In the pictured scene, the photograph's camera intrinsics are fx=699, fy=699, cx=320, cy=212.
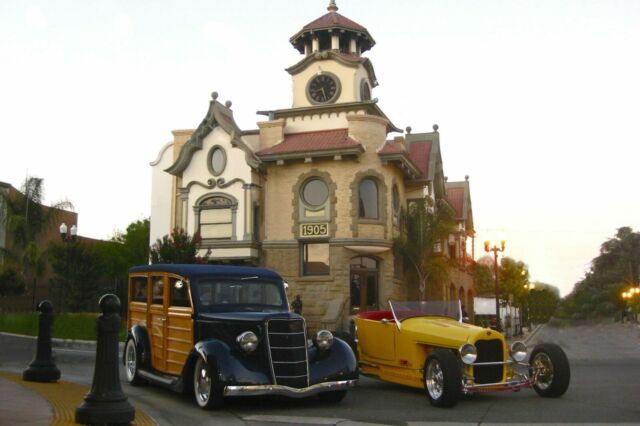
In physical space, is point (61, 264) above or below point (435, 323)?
above

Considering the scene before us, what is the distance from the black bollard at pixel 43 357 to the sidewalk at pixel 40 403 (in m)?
0.18

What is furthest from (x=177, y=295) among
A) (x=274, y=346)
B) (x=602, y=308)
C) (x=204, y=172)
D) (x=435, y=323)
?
(x=602, y=308)

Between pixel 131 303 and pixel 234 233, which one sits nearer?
pixel 131 303

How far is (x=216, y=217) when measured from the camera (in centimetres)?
3178

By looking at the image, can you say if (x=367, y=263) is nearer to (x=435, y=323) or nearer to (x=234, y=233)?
(x=234, y=233)

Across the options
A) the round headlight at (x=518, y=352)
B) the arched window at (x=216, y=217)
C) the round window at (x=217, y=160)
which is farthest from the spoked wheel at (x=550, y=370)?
the round window at (x=217, y=160)

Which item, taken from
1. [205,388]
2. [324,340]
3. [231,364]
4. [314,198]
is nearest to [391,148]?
[314,198]

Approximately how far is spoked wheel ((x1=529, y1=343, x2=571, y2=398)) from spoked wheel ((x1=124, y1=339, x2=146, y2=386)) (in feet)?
21.1

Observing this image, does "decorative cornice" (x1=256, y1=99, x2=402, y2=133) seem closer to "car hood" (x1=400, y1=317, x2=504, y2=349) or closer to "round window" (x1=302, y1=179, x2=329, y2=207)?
"round window" (x1=302, y1=179, x2=329, y2=207)

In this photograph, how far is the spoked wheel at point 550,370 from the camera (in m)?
10.6

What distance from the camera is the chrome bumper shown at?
9.10 metres

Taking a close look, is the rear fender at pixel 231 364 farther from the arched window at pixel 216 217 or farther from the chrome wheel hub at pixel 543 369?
Answer: the arched window at pixel 216 217

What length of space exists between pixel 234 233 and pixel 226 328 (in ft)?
70.5

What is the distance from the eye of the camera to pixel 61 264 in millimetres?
32312
